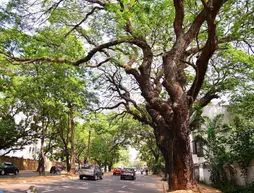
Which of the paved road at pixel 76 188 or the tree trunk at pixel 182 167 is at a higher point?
the tree trunk at pixel 182 167

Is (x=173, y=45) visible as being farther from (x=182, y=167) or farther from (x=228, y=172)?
(x=228, y=172)

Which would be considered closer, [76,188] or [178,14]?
[178,14]

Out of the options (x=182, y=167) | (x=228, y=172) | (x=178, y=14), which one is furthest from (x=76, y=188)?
(x=178, y=14)

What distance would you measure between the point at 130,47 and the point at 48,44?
17.9 feet

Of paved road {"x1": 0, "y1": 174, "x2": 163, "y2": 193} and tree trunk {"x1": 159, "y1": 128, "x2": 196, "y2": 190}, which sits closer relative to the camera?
tree trunk {"x1": 159, "y1": 128, "x2": 196, "y2": 190}

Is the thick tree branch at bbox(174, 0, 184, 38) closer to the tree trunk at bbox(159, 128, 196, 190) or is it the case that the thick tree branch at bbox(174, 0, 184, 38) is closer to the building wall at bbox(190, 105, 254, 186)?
the tree trunk at bbox(159, 128, 196, 190)

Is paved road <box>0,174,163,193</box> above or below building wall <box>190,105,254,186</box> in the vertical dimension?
below

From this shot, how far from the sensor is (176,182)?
9945 mm

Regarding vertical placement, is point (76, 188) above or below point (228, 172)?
below

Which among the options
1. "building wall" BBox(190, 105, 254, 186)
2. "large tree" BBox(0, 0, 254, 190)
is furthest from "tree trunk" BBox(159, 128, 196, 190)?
"building wall" BBox(190, 105, 254, 186)

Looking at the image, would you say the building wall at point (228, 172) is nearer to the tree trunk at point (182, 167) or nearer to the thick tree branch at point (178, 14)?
the tree trunk at point (182, 167)

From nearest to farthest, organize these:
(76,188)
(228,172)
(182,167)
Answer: (182,167) < (76,188) < (228,172)

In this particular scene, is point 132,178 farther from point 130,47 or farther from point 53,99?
point 130,47

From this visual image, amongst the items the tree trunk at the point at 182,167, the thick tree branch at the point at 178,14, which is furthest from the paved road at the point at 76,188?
the thick tree branch at the point at 178,14
